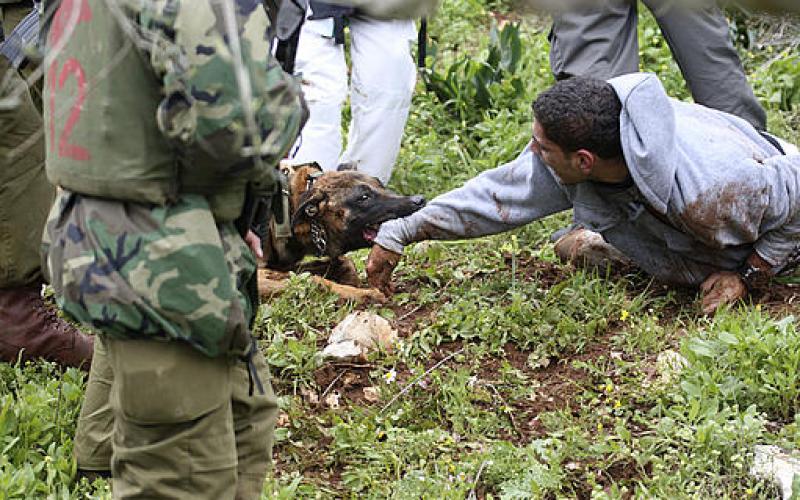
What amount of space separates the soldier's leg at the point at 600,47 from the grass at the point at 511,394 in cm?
91

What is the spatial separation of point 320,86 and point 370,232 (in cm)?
104

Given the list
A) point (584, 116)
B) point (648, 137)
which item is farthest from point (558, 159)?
point (648, 137)

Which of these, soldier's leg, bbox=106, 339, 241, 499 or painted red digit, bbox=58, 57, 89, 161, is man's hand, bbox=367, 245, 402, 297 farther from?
painted red digit, bbox=58, 57, 89, 161

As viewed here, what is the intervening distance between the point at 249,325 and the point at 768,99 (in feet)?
17.5

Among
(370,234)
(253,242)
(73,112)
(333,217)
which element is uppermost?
(73,112)

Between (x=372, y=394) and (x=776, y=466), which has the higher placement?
(x=776, y=466)

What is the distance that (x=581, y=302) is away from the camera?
191 inches

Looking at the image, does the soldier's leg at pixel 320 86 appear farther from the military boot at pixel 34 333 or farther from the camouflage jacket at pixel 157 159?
the camouflage jacket at pixel 157 159

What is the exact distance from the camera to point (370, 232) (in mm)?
5516

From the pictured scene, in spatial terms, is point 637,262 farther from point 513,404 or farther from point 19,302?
point 19,302

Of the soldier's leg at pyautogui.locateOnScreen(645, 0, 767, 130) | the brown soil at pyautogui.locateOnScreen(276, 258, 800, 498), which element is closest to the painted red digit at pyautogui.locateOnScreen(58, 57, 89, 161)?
the brown soil at pyautogui.locateOnScreen(276, 258, 800, 498)

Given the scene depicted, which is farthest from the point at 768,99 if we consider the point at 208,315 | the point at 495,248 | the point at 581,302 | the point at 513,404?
the point at 208,315

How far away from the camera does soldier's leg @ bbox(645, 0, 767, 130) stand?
561 cm

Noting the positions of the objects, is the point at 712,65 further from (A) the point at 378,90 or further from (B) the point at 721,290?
(A) the point at 378,90
